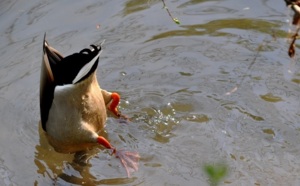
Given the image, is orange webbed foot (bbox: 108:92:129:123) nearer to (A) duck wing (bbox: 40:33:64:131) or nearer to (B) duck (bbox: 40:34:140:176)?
(B) duck (bbox: 40:34:140:176)

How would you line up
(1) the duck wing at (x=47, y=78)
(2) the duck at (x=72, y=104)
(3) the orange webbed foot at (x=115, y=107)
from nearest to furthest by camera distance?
(2) the duck at (x=72, y=104)
(1) the duck wing at (x=47, y=78)
(3) the orange webbed foot at (x=115, y=107)

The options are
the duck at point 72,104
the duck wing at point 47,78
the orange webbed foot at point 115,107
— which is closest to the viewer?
the duck at point 72,104

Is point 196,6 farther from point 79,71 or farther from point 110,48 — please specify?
point 79,71

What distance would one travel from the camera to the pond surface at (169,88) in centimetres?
464

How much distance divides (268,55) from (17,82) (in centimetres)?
238

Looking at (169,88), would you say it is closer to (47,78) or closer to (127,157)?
(127,157)

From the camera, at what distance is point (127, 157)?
470cm

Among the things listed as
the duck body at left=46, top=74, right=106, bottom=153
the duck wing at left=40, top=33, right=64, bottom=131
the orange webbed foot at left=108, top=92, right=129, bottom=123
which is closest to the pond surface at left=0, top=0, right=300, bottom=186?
the orange webbed foot at left=108, top=92, right=129, bottom=123

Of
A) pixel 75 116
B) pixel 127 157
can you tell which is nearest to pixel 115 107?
pixel 75 116

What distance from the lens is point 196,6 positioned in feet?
21.8

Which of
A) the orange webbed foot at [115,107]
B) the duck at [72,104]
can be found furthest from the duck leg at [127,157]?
the orange webbed foot at [115,107]

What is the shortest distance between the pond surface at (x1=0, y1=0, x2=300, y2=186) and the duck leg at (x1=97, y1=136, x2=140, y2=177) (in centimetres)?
6

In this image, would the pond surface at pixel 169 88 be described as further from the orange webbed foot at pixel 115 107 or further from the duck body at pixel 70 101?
the duck body at pixel 70 101

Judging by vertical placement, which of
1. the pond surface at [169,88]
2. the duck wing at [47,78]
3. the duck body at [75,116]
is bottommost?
the pond surface at [169,88]
